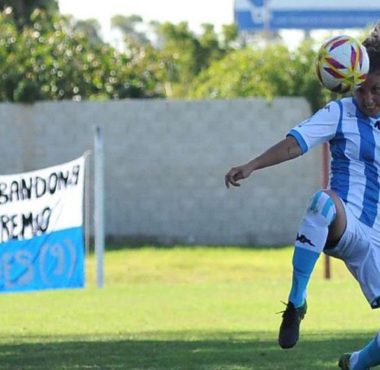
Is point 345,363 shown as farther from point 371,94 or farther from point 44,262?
point 44,262

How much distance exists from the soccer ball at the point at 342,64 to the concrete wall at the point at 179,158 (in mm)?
20077

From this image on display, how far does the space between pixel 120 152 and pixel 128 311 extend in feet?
39.8

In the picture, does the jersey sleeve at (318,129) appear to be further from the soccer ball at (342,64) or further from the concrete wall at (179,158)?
the concrete wall at (179,158)

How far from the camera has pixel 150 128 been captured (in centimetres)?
2908

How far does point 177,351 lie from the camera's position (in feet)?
38.6

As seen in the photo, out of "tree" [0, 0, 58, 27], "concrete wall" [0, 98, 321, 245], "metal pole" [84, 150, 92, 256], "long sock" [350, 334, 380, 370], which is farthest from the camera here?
"tree" [0, 0, 58, 27]

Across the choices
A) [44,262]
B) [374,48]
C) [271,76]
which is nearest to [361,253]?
[374,48]

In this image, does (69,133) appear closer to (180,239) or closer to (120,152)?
(120,152)

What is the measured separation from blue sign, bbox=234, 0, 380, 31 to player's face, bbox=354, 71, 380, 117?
3491 centimetres

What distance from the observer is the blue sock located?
8664mm

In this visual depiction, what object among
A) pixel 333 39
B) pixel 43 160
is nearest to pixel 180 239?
pixel 43 160

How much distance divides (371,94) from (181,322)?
7248mm

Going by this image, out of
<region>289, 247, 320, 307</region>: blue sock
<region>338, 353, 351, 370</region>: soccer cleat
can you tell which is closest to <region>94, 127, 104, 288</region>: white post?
<region>338, 353, 351, 370</region>: soccer cleat

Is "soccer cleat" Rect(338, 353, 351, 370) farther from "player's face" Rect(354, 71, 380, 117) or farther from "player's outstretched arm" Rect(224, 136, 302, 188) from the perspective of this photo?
"player's face" Rect(354, 71, 380, 117)
